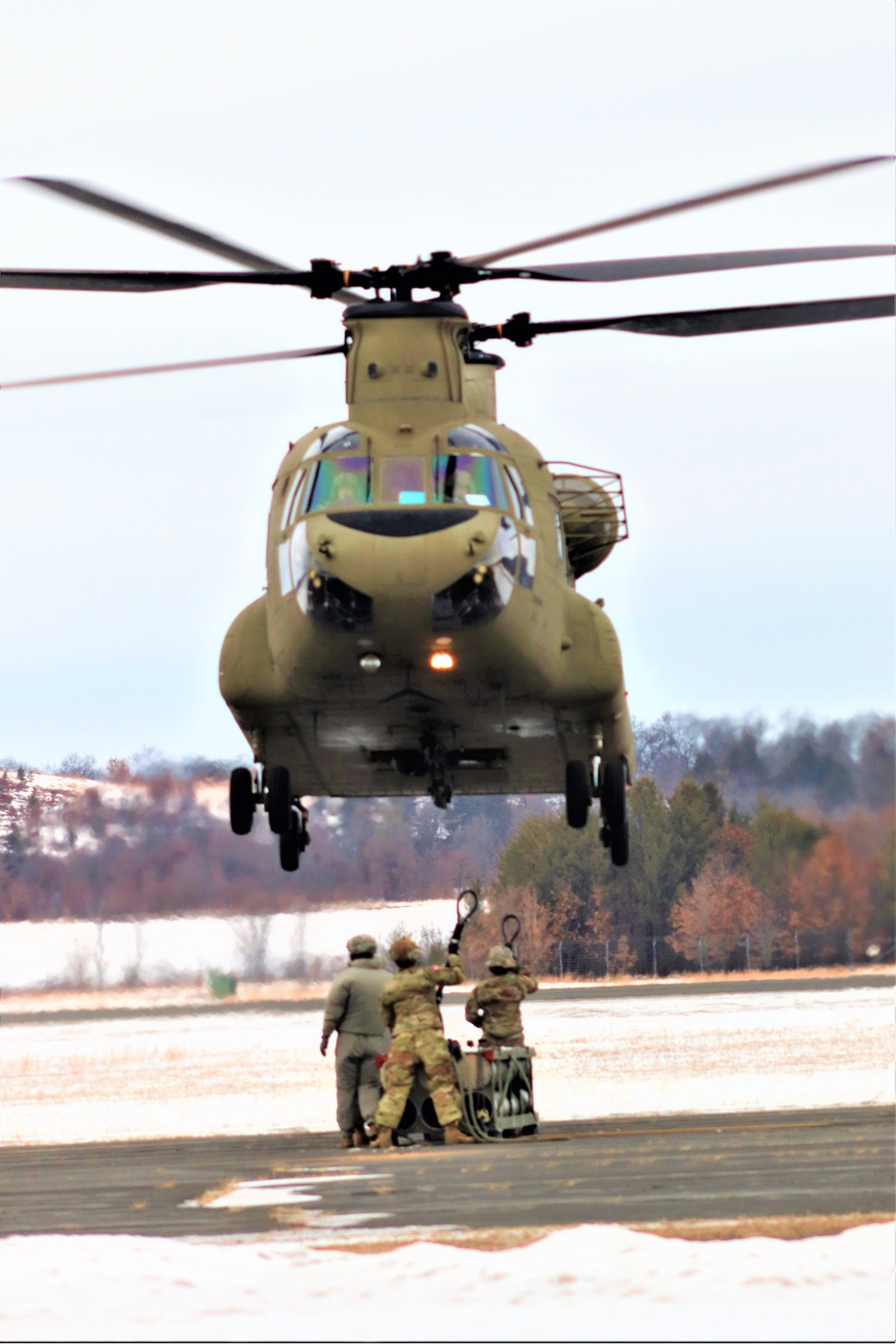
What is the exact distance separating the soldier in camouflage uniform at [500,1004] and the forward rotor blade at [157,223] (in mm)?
6813

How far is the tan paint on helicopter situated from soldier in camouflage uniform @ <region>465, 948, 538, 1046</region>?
2.59m

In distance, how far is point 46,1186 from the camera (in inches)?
510

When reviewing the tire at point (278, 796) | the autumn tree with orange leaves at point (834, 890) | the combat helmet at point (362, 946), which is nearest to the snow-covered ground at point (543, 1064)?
the autumn tree with orange leaves at point (834, 890)

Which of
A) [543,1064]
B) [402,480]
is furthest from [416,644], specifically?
[543,1064]

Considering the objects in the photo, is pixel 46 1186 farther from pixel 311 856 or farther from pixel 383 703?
pixel 311 856

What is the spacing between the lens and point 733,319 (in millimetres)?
17594

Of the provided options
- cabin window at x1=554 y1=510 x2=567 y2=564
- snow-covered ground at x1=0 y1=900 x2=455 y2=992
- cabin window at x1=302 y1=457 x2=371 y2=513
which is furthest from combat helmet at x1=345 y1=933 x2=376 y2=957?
snow-covered ground at x1=0 y1=900 x2=455 y2=992

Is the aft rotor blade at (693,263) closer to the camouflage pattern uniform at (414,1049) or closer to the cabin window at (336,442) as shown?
the cabin window at (336,442)

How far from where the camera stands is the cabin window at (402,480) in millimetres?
16219

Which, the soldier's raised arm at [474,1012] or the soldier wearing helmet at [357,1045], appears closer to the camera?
the soldier wearing helmet at [357,1045]

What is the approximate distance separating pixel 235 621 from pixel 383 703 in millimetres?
2214

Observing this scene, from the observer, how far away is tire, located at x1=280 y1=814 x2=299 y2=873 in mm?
20359

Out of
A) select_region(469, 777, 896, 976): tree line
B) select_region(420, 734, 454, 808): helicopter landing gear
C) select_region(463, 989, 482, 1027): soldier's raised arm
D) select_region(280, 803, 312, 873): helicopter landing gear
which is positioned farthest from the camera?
select_region(469, 777, 896, 976): tree line

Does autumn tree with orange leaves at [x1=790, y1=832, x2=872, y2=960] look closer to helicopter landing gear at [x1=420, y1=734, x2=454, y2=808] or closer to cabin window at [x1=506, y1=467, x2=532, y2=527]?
helicopter landing gear at [x1=420, y1=734, x2=454, y2=808]
